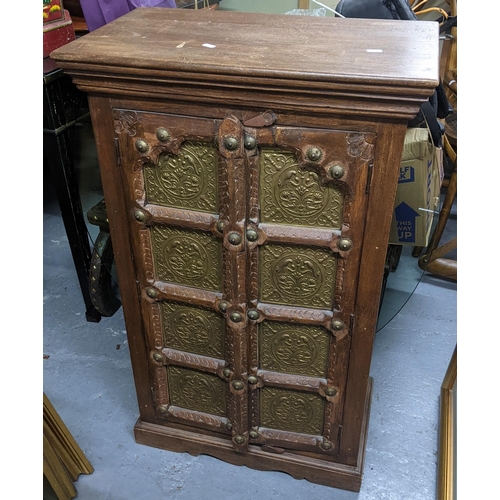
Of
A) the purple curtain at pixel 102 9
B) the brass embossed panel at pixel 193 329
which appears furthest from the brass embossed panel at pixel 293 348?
the purple curtain at pixel 102 9

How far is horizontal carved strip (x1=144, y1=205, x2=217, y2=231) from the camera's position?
1.12m

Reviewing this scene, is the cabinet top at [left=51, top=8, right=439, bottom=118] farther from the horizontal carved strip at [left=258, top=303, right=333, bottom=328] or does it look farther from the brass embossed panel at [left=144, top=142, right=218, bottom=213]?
the horizontal carved strip at [left=258, top=303, right=333, bottom=328]

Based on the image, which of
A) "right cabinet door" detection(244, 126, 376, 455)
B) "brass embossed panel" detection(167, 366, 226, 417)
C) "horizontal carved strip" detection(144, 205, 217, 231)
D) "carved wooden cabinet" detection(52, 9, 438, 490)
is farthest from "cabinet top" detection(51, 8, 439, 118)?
"brass embossed panel" detection(167, 366, 226, 417)

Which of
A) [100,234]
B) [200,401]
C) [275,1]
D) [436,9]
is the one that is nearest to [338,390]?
[200,401]

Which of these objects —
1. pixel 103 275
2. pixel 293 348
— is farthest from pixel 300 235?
pixel 103 275

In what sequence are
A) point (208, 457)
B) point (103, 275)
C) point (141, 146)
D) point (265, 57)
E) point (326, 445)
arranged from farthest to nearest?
point (103, 275)
point (208, 457)
point (326, 445)
point (141, 146)
point (265, 57)

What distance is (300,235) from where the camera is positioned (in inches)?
42.6

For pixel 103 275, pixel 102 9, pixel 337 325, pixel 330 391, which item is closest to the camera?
pixel 337 325

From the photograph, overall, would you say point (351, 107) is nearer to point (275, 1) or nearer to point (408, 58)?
point (408, 58)

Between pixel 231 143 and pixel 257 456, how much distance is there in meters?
0.89

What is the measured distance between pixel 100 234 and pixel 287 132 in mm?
1031

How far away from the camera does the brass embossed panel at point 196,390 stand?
1.39m

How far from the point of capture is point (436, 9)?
2.37m

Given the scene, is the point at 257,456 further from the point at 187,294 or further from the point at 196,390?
the point at 187,294
